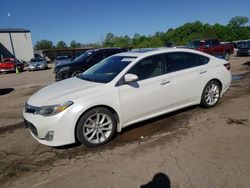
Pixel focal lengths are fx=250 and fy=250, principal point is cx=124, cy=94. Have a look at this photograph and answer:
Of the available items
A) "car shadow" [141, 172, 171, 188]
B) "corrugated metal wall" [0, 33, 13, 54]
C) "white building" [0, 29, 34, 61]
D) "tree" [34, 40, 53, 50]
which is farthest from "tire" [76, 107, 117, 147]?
"tree" [34, 40, 53, 50]

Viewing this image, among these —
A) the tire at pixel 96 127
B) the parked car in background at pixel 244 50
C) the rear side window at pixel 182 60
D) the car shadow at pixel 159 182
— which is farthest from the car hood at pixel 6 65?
the car shadow at pixel 159 182

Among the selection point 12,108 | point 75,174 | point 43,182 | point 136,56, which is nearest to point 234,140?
point 136,56

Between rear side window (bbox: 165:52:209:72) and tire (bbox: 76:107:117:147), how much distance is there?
1.72 meters

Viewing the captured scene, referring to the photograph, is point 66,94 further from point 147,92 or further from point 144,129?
point 144,129

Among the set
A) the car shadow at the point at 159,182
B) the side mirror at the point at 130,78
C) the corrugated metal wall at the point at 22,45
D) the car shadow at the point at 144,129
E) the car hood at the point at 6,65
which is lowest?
the car shadow at the point at 159,182

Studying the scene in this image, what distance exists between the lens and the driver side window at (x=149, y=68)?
16.0 ft

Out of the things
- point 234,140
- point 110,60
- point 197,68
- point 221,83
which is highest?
point 110,60

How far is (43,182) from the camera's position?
348 cm

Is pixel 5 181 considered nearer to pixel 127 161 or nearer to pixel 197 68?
pixel 127 161

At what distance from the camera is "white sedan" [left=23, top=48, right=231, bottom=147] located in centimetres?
414

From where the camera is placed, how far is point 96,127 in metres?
4.42

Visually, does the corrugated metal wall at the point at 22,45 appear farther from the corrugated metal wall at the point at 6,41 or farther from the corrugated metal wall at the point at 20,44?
the corrugated metal wall at the point at 6,41

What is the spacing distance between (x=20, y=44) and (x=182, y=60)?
143 ft

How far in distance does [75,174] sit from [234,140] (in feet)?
9.00
